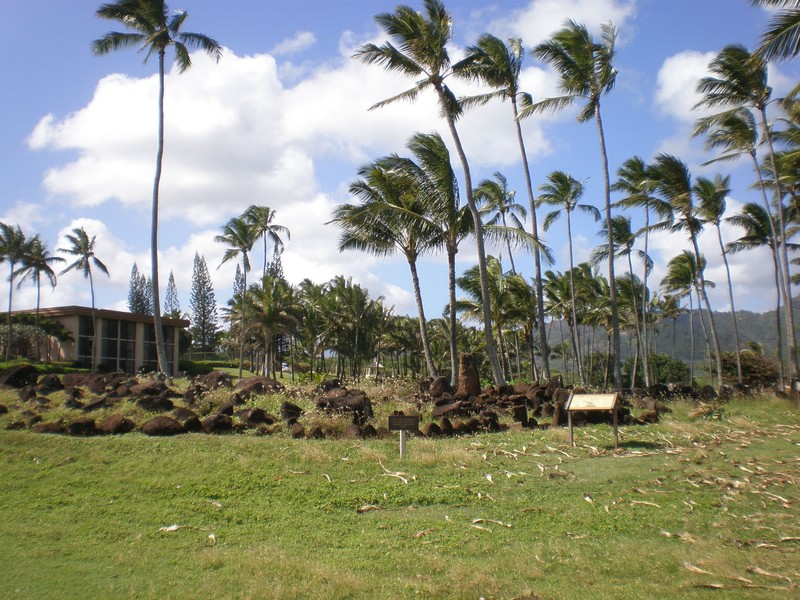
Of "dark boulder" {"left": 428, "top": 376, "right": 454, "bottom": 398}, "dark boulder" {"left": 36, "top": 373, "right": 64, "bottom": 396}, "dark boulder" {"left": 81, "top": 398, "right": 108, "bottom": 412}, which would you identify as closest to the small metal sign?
"dark boulder" {"left": 428, "top": 376, "right": 454, "bottom": 398}

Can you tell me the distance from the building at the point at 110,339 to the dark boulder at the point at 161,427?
25.1 m

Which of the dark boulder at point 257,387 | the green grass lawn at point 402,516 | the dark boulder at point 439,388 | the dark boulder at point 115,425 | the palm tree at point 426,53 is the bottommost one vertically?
the green grass lawn at point 402,516

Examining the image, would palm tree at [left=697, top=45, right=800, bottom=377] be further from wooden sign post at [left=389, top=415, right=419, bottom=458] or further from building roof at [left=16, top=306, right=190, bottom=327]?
building roof at [left=16, top=306, right=190, bottom=327]

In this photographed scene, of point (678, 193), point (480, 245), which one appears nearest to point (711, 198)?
point (678, 193)

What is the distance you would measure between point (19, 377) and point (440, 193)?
1510 centimetres

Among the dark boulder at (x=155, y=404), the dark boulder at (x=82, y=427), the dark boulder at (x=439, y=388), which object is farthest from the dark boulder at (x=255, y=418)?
the dark boulder at (x=439, y=388)

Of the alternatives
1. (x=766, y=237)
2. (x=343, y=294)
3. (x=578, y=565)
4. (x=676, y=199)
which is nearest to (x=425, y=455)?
(x=578, y=565)

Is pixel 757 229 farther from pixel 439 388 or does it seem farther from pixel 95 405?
pixel 95 405

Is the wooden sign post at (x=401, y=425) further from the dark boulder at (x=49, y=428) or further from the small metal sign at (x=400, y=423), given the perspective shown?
the dark boulder at (x=49, y=428)

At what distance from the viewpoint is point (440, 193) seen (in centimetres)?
2530

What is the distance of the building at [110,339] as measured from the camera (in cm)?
4031

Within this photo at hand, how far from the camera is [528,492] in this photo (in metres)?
10.9

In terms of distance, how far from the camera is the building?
40312mm

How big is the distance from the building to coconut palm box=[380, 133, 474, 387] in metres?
21.3
